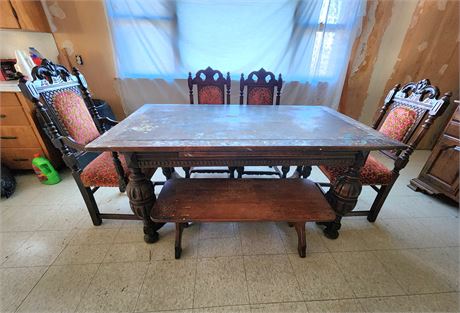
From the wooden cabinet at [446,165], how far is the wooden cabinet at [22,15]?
4.15m

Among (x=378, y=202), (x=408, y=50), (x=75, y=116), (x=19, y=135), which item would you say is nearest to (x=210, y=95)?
(x=75, y=116)

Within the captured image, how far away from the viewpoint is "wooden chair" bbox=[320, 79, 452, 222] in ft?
3.83

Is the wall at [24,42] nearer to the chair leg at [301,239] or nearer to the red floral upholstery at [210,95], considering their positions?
the red floral upholstery at [210,95]

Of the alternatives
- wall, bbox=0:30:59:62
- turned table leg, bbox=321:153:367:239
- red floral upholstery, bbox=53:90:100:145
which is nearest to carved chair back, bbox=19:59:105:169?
red floral upholstery, bbox=53:90:100:145

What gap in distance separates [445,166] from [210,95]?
234 centimetres

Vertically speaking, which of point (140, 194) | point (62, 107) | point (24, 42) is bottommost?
point (140, 194)

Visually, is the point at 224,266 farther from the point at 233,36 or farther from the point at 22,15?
the point at 22,15

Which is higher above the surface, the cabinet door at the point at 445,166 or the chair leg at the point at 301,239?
the cabinet door at the point at 445,166

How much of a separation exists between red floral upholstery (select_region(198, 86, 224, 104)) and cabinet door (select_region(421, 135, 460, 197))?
7.01ft

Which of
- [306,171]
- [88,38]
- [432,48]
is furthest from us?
[432,48]

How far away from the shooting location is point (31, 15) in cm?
188

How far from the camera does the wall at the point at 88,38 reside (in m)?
2.06

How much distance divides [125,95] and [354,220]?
2904 mm

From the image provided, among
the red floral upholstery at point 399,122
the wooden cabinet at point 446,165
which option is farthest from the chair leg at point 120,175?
the wooden cabinet at point 446,165
